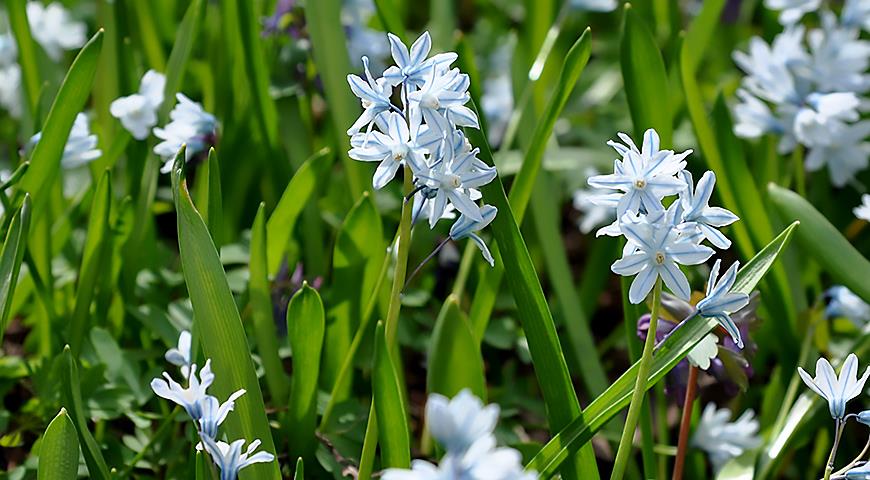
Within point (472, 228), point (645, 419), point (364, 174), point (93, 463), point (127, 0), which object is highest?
point (127, 0)

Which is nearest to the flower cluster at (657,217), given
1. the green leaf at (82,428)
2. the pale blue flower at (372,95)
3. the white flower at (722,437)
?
the pale blue flower at (372,95)

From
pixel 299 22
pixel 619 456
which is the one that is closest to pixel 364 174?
pixel 299 22

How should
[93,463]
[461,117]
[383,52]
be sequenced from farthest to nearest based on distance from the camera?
[383,52]
[93,463]
[461,117]

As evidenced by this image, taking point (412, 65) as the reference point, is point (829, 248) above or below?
below

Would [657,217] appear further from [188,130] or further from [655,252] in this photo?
[188,130]

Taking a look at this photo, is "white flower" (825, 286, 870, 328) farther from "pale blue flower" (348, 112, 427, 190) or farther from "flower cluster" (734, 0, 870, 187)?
"pale blue flower" (348, 112, 427, 190)

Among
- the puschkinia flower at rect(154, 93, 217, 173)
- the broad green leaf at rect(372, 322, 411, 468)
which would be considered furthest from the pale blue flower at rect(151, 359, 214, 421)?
the puschkinia flower at rect(154, 93, 217, 173)

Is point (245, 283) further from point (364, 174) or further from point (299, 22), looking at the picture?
point (299, 22)

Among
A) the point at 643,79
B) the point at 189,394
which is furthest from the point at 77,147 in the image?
the point at 643,79
